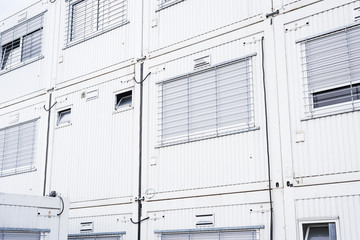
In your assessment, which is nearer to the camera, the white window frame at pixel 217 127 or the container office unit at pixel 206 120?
the container office unit at pixel 206 120

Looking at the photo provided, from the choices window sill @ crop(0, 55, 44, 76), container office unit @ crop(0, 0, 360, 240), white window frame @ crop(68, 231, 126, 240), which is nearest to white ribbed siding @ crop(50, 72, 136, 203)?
container office unit @ crop(0, 0, 360, 240)

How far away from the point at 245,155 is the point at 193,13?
9.79 feet

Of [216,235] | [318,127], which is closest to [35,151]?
[216,235]

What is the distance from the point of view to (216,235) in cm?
820

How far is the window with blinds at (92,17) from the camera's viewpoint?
1107 centimetres

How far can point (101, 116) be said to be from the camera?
34.9ft

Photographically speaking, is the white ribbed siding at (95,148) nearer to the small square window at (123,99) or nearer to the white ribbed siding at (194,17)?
the small square window at (123,99)

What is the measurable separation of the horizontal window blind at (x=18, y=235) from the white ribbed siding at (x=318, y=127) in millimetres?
4133

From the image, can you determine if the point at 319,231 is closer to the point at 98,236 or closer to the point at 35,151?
the point at 98,236

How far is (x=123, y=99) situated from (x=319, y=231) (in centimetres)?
498

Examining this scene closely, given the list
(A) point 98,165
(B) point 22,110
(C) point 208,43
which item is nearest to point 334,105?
(C) point 208,43

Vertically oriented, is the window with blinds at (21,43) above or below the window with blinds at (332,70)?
above

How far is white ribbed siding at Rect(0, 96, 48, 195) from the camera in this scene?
1156 cm

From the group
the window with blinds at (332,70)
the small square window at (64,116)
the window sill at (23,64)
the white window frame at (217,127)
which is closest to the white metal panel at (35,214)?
the white window frame at (217,127)
